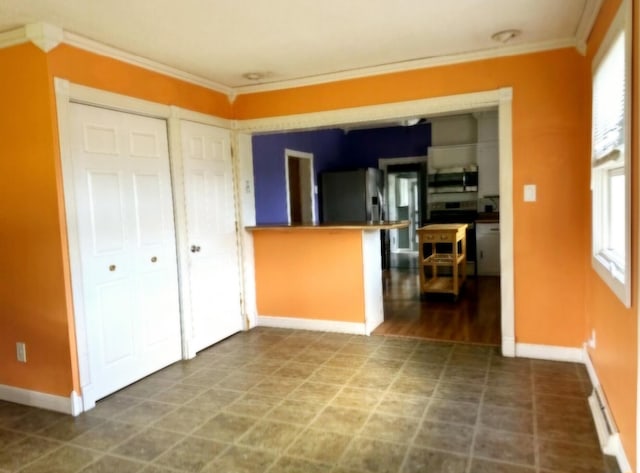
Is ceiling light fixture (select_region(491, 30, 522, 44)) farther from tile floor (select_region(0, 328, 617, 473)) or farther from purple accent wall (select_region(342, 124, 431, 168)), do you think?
purple accent wall (select_region(342, 124, 431, 168))

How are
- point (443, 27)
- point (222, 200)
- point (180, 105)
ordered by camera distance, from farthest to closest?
point (222, 200)
point (180, 105)
point (443, 27)

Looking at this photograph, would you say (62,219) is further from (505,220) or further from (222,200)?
(505,220)

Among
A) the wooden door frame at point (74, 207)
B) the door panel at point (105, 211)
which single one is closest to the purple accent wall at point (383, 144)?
the wooden door frame at point (74, 207)

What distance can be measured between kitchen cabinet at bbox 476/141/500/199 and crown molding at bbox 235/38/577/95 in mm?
3447

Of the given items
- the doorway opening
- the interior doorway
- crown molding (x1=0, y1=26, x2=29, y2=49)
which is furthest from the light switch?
the doorway opening

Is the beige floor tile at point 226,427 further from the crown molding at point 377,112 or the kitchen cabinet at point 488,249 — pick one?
the kitchen cabinet at point 488,249

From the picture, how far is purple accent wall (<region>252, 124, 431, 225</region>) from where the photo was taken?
555 centimetres

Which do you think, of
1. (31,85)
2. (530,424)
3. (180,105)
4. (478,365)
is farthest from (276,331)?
(31,85)

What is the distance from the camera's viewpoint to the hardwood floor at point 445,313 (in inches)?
161

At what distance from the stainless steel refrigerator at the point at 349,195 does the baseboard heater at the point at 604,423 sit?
475cm

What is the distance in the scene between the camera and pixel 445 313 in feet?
15.7

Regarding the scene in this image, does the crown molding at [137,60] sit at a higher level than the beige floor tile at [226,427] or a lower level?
higher

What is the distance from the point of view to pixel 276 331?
14.5 feet

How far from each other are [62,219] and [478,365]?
2896 mm
